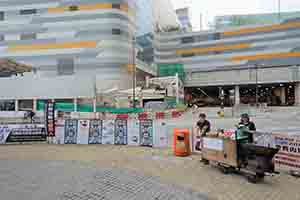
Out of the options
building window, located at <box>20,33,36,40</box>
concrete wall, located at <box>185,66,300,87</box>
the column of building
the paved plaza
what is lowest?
the paved plaza

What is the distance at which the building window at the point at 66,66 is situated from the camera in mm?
52812

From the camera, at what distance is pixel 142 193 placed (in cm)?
598

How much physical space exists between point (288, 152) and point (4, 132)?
13770 millimetres

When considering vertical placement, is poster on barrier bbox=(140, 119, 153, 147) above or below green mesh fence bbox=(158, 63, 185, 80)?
below

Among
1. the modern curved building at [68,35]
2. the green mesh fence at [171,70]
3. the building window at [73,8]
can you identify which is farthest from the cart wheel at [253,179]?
the green mesh fence at [171,70]

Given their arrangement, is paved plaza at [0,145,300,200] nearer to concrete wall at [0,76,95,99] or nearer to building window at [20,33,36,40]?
concrete wall at [0,76,95,99]

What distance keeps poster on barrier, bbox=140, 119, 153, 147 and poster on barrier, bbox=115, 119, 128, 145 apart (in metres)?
0.90

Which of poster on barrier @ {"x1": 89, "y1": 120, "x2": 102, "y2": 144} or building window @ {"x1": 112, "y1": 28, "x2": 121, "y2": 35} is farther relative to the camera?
building window @ {"x1": 112, "y1": 28, "x2": 121, "y2": 35}

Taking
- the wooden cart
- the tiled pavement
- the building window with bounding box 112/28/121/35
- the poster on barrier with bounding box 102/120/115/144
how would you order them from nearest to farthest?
the tiled pavement → the wooden cart → the poster on barrier with bounding box 102/120/115/144 → the building window with bounding box 112/28/121/35

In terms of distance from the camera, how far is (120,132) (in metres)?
13.4

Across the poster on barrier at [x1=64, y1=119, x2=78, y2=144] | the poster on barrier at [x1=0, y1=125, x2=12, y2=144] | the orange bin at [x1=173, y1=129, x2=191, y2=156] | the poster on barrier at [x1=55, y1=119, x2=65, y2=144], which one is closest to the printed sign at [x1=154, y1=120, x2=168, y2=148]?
the orange bin at [x1=173, y1=129, x2=191, y2=156]

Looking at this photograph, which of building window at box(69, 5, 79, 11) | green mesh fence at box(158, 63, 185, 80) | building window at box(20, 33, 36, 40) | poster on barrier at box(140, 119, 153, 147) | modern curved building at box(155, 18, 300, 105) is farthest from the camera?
green mesh fence at box(158, 63, 185, 80)

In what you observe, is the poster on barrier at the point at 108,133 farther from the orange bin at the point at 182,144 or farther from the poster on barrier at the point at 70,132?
the orange bin at the point at 182,144

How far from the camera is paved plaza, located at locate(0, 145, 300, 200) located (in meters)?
5.90
